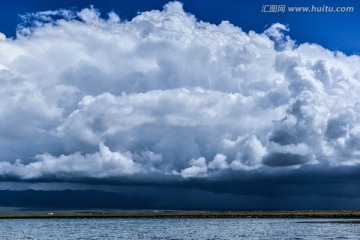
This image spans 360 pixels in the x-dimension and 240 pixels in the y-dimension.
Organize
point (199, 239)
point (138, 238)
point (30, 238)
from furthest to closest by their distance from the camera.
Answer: point (30, 238) → point (138, 238) → point (199, 239)

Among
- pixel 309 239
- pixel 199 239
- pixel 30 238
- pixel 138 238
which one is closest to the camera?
pixel 309 239

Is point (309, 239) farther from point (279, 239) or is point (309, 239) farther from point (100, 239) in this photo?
point (100, 239)

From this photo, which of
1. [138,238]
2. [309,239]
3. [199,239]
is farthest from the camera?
[138,238]

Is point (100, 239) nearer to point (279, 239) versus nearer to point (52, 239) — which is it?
point (52, 239)

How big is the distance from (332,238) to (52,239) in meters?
54.2

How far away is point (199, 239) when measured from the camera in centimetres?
8706

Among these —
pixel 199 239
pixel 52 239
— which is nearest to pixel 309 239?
pixel 199 239

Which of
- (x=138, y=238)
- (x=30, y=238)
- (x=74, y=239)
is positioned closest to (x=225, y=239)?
(x=138, y=238)

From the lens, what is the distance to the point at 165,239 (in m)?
88.7

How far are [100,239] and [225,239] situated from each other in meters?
24.3

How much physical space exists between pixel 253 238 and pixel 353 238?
17.0 m

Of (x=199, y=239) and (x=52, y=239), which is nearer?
(x=199, y=239)

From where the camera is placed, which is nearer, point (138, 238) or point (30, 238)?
point (138, 238)

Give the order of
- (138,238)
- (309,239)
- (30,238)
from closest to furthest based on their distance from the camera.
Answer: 1. (309,239)
2. (138,238)
3. (30,238)
